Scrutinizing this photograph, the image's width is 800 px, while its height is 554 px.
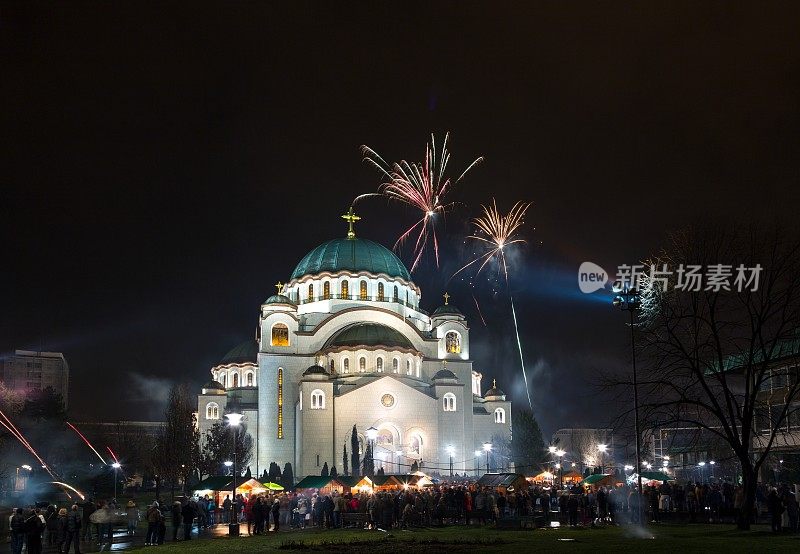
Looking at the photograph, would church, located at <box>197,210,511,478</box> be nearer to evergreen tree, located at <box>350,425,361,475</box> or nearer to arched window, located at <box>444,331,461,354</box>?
arched window, located at <box>444,331,461,354</box>

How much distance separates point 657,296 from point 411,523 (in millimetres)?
11298

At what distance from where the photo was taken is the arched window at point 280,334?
70.1 meters

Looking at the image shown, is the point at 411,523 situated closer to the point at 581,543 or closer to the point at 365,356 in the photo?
the point at 581,543

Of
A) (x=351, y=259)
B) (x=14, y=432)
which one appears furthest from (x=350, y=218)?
(x=14, y=432)

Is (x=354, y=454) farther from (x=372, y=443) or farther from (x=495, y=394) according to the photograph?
(x=495, y=394)

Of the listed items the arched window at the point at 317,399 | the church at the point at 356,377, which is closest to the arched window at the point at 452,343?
the church at the point at 356,377

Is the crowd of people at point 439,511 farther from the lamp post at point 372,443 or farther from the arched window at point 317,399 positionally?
the arched window at point 317,399

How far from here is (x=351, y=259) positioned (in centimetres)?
7394

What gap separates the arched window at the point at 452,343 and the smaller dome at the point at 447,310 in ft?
5.79

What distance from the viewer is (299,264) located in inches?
3066

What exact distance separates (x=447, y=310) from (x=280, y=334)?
47.7 feet

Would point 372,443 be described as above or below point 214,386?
below

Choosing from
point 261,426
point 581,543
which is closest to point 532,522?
point 581,543

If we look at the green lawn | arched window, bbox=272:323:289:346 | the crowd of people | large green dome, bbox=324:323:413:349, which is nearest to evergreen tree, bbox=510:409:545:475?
large green dome, bbox=324:323:413:349
